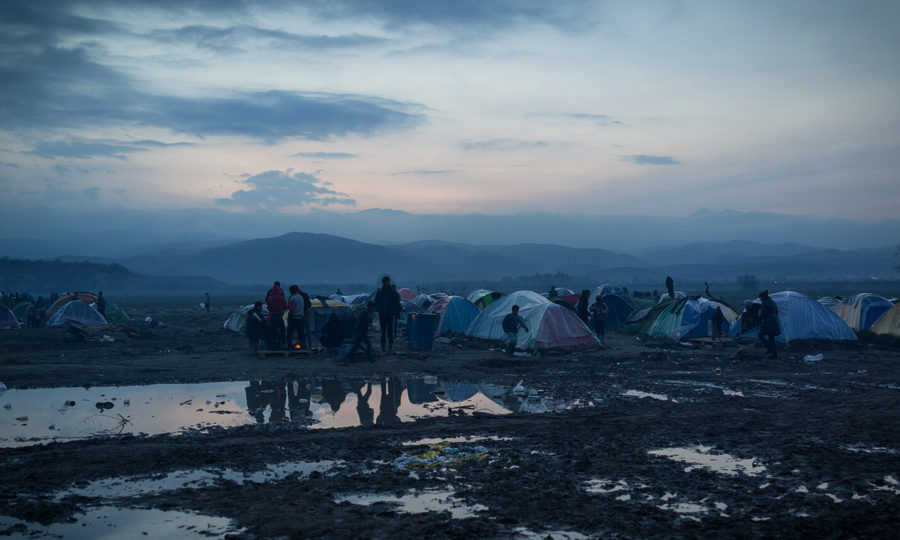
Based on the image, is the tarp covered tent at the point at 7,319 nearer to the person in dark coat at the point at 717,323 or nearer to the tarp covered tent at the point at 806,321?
the person in dark coat at the point at 717,323

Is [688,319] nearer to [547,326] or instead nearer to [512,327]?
[547,326]

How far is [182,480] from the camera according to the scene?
7113 millimetres

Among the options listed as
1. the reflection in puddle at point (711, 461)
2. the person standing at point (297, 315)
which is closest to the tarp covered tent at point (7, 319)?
the person standing at point (297, 315)

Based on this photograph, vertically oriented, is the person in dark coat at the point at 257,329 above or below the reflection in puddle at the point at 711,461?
above

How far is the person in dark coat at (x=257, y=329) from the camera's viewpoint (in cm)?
1928

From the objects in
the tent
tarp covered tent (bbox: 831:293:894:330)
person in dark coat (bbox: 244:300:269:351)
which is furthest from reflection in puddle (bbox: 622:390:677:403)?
tarp covered tent (bbox: 831:293:894:330)

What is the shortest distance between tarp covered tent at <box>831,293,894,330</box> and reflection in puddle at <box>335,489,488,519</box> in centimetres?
2280

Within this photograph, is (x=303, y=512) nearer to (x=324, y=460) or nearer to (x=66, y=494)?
(x=324, y=460)

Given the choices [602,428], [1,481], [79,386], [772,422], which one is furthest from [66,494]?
[772,422]

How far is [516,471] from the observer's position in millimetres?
7375

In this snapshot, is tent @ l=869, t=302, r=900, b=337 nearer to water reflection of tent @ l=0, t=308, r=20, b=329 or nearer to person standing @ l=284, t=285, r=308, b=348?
person standing @ l=284, t=285, r=308, b=348

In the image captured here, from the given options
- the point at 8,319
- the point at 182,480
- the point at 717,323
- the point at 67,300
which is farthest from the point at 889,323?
the point at 8,319

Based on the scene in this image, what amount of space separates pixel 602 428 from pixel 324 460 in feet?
13.8

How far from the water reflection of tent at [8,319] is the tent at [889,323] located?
3649 centimetres
